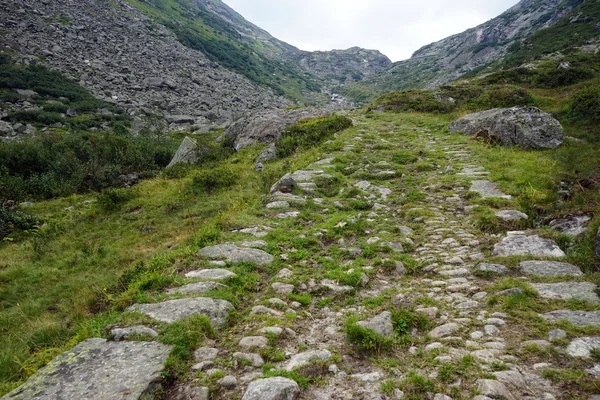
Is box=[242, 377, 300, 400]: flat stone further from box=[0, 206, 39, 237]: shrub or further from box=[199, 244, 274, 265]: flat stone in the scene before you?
box=[0, 206, 39, 237]: shrub

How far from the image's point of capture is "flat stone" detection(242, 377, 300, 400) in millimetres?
3393

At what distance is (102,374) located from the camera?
383 centimetres

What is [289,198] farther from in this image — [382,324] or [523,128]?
[523,128]

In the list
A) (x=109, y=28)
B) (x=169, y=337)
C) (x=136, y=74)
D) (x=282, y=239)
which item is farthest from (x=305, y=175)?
(x=109, y=28)

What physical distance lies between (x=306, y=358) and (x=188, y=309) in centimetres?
213

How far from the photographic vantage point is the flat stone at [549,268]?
4.96 meters

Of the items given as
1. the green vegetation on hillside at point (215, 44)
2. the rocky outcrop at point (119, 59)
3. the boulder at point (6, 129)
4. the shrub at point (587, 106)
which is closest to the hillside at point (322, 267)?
the shrub at point (587, 106)

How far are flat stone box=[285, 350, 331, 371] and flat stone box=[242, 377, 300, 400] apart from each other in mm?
348

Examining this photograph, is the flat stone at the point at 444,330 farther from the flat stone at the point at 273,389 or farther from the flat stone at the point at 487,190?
the flat stone at the point at 487,190

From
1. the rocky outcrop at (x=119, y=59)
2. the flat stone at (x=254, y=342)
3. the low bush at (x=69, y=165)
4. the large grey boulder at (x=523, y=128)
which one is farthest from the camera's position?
the rocky outcrop at (x=119, y=59)

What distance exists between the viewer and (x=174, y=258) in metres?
7.20

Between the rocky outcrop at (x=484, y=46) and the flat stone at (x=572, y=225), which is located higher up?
the rocky outcrop at (x=484, y=46)

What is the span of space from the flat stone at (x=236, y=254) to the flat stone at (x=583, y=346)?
16.7 ft

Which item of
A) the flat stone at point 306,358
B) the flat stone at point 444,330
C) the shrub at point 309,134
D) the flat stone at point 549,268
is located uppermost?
the shrub at point 309,134
